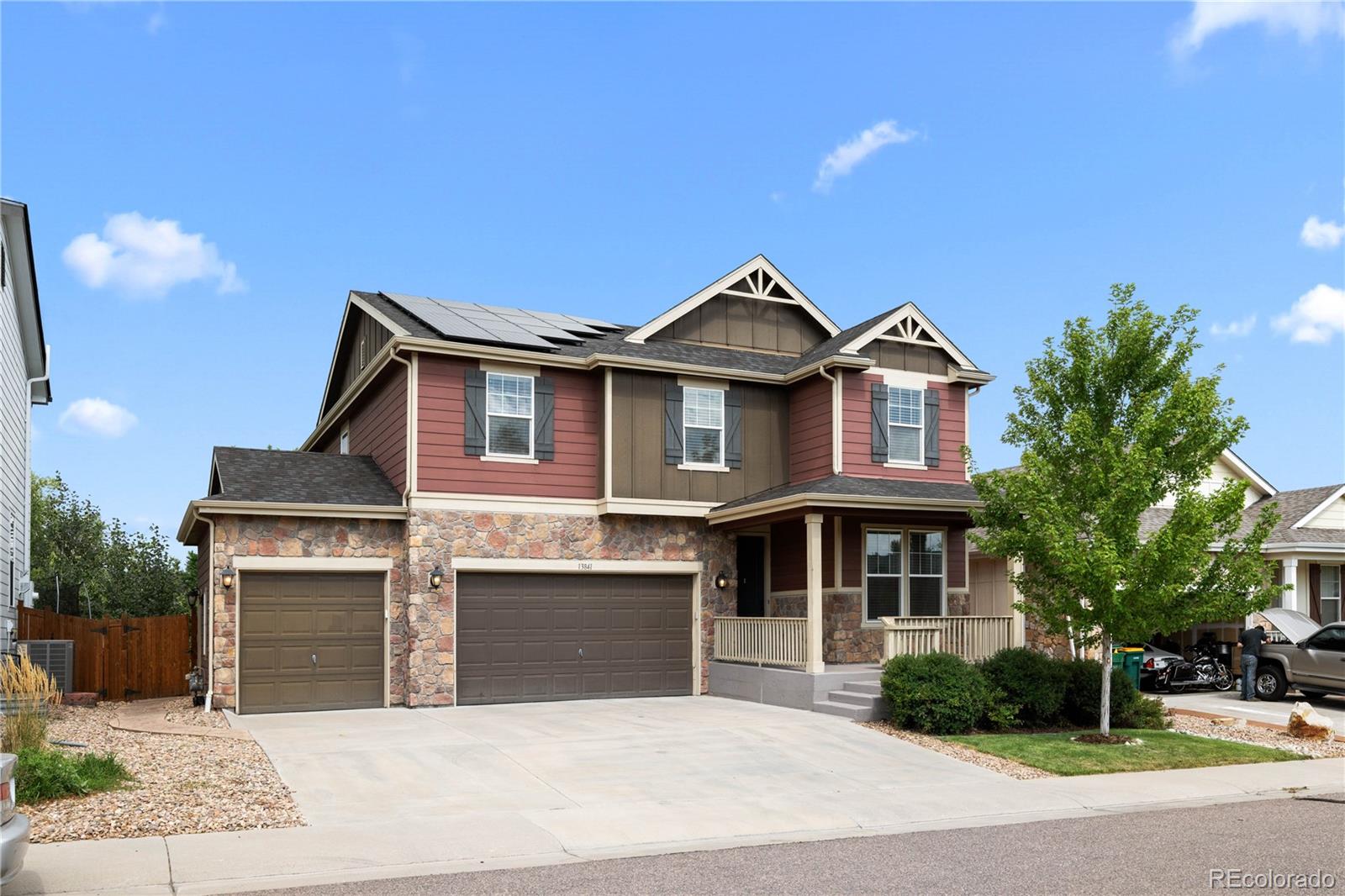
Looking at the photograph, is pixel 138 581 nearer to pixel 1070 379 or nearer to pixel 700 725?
pixel 700 725

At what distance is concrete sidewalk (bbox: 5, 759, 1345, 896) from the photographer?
7879 millimetres

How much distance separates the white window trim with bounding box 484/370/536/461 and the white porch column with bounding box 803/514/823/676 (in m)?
4.91

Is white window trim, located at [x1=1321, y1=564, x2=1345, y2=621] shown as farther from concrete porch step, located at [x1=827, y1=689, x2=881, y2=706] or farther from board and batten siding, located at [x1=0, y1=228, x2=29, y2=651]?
board and batten siding, located at [x1=0, y1=228, x2=29, y2=651]

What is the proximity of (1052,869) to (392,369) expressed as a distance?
14.4 meters

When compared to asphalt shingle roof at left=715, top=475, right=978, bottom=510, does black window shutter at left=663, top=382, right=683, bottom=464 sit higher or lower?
higher

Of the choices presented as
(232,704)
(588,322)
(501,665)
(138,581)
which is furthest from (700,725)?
(138,581)

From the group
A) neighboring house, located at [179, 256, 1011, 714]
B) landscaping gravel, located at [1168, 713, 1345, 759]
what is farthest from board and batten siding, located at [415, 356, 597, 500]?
→ landscaping gravel, located at [1168, 713, 1345, 759]

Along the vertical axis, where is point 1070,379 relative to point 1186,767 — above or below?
above

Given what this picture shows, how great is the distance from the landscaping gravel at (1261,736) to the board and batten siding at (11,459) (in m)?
18.8

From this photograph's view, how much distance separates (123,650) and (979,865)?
18.4 metres

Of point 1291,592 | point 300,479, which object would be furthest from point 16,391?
point 1291,592

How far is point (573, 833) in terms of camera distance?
31.0ft

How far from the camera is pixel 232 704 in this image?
56.7 ft

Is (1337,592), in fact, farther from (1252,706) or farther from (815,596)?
(815,596)
